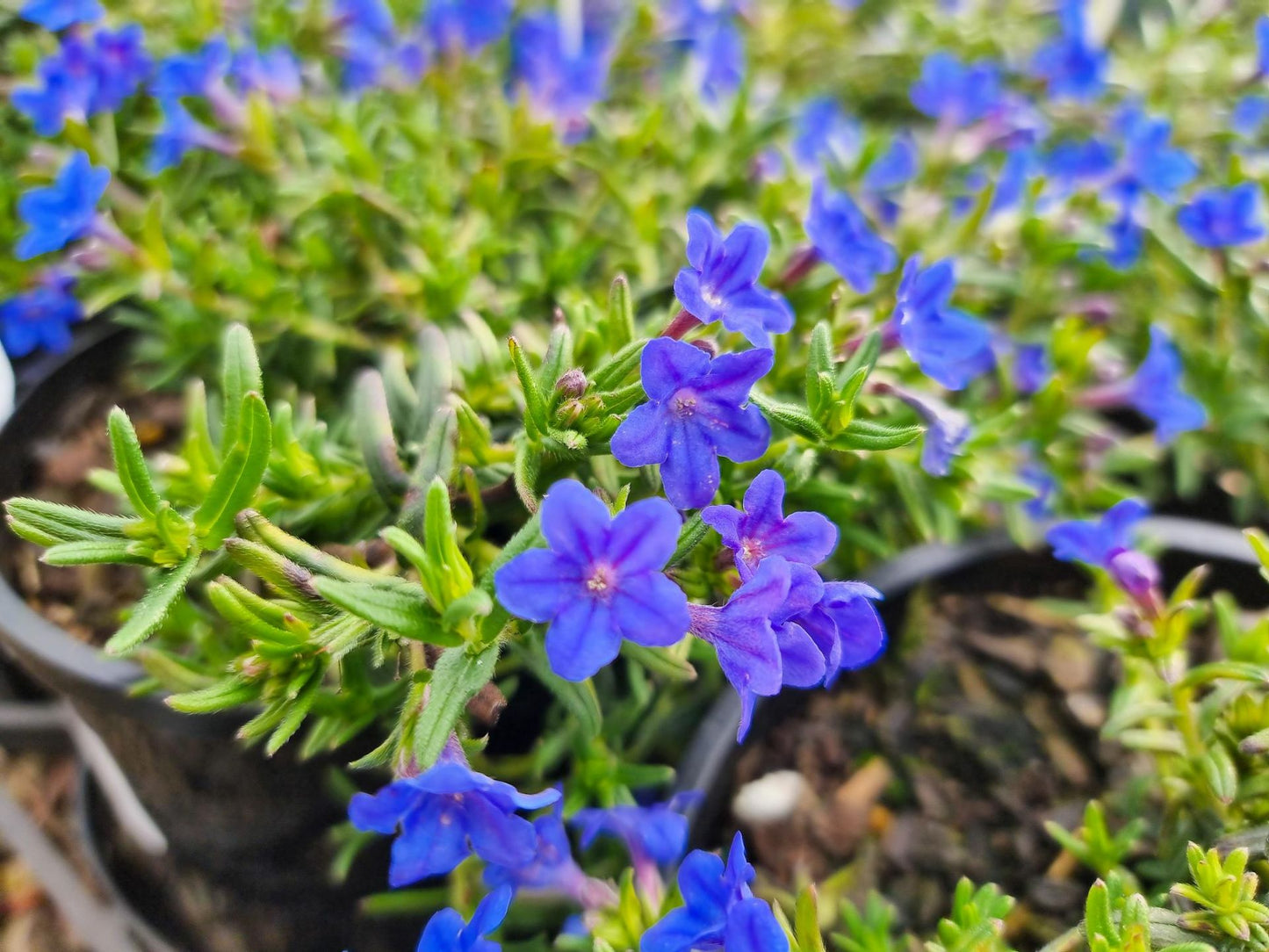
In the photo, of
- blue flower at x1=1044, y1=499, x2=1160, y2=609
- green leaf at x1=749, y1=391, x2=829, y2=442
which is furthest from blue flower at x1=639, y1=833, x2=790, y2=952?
blue flower at x1=1044, y1=499, x2=1160, y2=609

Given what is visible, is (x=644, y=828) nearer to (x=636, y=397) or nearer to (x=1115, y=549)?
(x=636, y=397)

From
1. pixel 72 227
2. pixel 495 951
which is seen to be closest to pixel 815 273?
pixel 495 951

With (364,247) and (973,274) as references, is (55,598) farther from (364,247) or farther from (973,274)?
(973,274)

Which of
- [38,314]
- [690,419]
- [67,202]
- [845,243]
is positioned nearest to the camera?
[690,419]

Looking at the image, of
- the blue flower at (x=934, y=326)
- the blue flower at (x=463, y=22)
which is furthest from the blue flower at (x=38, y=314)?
the blue flower at (x=934, y=326)

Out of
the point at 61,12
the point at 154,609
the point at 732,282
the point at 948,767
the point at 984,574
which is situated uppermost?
the point at 61,12

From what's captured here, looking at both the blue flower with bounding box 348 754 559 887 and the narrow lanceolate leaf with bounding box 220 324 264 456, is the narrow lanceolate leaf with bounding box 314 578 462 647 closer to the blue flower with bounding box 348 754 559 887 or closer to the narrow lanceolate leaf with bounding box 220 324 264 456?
the blue flower with bounding box 348 754 559 887

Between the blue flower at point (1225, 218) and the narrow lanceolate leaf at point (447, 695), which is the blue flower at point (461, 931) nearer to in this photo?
the narrow lanceolate leaf at point (447, 695)

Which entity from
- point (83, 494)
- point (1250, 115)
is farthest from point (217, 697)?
point (1250, 115)
